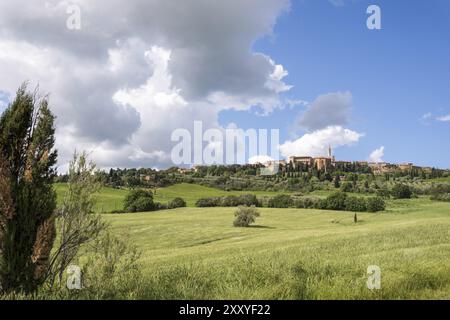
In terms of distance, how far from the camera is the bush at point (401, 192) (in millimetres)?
121750

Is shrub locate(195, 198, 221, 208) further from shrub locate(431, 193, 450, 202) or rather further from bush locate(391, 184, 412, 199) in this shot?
shrub locate(431, 193, 450, 202)

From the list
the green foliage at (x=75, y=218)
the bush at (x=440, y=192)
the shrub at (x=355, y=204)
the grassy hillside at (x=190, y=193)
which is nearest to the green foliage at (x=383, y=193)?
the bush at (x=440, y=192)

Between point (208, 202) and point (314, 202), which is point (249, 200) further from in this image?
point (314, 202)

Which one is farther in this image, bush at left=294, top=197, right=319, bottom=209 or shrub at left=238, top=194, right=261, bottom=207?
shrub at left=238, top=194, right=261, bottom=207

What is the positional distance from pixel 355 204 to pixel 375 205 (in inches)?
207

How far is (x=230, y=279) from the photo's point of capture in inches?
387

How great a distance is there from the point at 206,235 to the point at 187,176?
103631 millimetres

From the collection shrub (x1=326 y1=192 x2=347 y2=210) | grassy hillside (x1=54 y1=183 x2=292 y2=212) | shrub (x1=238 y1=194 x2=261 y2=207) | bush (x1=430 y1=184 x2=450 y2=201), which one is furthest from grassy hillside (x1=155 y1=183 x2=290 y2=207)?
bush (x1=430 y1=184 x2=450 y2=201)

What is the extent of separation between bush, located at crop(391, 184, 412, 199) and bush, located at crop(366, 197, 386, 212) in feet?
74.2

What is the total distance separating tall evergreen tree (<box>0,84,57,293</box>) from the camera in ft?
29.4

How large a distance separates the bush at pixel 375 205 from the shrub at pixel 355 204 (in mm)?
1873

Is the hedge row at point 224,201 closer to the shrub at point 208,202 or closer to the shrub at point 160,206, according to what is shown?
the shrub at point 208,202
